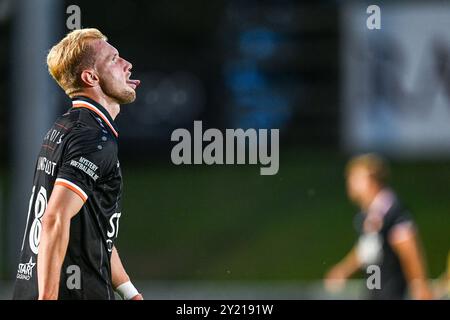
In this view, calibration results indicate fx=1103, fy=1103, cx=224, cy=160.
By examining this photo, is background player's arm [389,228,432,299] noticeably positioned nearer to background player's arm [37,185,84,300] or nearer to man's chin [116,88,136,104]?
man's chin [116,88,136,104]

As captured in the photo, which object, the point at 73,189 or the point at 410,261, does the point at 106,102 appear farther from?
the point at 410,261

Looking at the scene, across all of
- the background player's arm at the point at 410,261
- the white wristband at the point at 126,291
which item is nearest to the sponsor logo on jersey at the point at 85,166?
the white wristband at the point at 126,291

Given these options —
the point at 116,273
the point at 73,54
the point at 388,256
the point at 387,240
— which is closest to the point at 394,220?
the point at 387,240

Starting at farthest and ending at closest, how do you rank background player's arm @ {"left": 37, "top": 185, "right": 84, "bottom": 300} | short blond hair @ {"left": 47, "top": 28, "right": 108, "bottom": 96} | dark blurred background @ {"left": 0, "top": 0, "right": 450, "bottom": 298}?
dark blurred background @ {"left": 0, "top": 0, "right": 450, "bottom": 298} → short blond hair @ {"left": 47, "top": 28, "right": 108, "bottom": 96} → background player's arm @ {"left": 37, "top": 185, "right": 84, "bottom": 300}

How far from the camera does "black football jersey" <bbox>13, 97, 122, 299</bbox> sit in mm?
4613

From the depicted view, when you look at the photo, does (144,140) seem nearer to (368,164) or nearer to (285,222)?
(285,222)

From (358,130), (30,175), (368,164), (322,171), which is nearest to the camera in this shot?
(368,164)

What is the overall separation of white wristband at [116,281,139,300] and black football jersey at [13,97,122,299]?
21 cm

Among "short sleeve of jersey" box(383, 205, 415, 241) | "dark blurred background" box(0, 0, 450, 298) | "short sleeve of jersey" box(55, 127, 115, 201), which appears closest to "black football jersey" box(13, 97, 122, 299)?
"short sleeve of jersey" box(55, 127, 115, 201)

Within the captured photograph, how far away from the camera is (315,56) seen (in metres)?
20.3

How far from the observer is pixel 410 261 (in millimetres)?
10820

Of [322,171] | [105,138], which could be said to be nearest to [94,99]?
[105,138]

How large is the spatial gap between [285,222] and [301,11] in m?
3.94

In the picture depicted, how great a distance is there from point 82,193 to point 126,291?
0.72 metres
